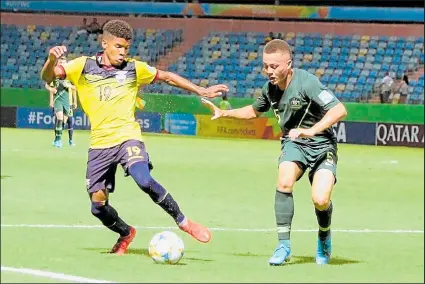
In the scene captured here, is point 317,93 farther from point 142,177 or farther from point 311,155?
point 142,177

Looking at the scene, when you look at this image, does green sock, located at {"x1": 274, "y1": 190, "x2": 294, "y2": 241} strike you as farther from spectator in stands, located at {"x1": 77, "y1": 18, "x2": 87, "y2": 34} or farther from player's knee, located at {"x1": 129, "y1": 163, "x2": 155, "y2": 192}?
spectator in stands, located at {"x1": 77, "y1": 18, "x2": 87, "y2": 34}

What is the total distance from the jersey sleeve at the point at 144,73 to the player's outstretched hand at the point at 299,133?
150 cm

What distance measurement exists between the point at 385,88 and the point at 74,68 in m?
26.1

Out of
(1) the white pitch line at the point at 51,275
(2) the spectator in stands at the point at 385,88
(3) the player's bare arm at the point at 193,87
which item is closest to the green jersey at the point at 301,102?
(3) the player's bare arm at the point at 193,87

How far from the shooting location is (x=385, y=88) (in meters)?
35.5

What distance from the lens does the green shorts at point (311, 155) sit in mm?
10180

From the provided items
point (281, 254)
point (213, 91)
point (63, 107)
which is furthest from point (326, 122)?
point (63, 107)

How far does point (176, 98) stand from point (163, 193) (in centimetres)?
2690

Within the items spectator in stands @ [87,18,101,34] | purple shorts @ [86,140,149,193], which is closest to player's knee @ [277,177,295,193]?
purple shorts @ [86,140,149,193]

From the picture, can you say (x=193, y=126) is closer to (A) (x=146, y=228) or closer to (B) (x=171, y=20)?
(B) (x=171, y=20)

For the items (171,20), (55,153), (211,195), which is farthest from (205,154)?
(171,20)

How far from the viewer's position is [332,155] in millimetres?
10242

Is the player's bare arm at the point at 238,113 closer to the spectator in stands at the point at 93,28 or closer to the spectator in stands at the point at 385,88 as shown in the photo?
the spectator in stands at the point at 385,88

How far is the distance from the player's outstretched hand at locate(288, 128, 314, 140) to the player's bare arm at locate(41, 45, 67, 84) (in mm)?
1885
